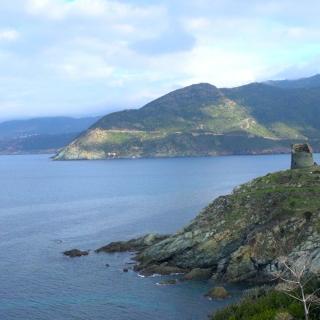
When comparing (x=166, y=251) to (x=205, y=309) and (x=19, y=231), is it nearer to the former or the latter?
(x=205, y=309)

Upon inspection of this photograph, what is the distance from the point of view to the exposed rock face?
7400cm

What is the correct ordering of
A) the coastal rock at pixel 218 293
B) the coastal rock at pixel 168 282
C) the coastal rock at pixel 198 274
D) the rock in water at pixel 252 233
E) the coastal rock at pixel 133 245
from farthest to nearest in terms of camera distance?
the coastal rock at pixel 133 245 → the coastal rock at pixel 198 274 → the rock in water at pixel 252 233 → the coastal rock at pixel 168 282 → the coastal rock at pixel 218 293

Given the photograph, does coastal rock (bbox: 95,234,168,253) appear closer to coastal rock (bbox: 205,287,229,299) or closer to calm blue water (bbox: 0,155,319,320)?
calm blue water (bbox: 0,155,319,320)

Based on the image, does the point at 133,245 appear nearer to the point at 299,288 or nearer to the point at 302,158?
the point at 302,158

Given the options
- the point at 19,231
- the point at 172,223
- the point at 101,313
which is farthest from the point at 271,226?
the point at 19,231

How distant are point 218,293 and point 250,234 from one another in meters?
14.4

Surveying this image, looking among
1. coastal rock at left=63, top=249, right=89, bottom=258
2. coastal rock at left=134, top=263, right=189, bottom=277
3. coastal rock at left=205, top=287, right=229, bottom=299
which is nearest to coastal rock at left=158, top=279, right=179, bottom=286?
coastal rock at left=134, top=263, right=189, bottom=277

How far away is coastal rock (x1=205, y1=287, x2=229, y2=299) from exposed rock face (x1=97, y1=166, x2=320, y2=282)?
5678 millimetres

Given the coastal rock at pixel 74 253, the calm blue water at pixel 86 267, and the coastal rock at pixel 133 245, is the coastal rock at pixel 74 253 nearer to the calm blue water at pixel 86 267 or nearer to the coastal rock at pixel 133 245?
the calm blue water at pixel 86 267

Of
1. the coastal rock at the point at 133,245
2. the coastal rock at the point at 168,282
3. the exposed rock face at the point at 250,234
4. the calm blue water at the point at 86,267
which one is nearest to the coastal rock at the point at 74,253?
the calm blue water at the point at 86,267

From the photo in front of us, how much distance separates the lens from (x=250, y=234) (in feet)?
259

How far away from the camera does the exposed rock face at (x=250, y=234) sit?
243 feet

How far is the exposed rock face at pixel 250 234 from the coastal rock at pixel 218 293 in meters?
5.68

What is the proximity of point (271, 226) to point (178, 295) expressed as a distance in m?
18.0
